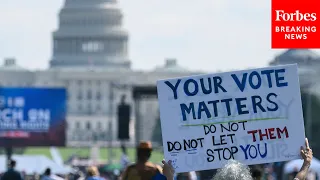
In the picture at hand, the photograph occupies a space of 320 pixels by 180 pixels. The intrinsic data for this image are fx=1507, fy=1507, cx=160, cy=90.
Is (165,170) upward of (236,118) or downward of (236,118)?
downward

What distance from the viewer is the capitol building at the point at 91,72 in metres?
178

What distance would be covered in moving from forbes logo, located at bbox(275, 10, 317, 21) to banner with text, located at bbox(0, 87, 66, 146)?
35.7 meters

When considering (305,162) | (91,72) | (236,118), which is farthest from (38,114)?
(91,72)

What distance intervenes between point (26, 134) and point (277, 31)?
37.1 metres

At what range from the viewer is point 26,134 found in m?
46.5

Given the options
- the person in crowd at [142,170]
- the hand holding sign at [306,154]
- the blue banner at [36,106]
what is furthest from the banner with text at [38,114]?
the hand holding sign at [306,154]

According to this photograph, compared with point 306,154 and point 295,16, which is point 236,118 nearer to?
point 306,154

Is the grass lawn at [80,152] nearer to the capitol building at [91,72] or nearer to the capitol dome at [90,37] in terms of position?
the capitol building at [91,72]

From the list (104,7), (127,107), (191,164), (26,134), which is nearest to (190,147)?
(191,164)

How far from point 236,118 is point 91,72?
170739mm

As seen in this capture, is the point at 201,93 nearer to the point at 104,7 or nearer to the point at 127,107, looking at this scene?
the point at 127,107

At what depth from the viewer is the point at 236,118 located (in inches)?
349

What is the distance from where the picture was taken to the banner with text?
45.7 metres

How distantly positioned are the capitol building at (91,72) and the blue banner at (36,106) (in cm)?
12152
